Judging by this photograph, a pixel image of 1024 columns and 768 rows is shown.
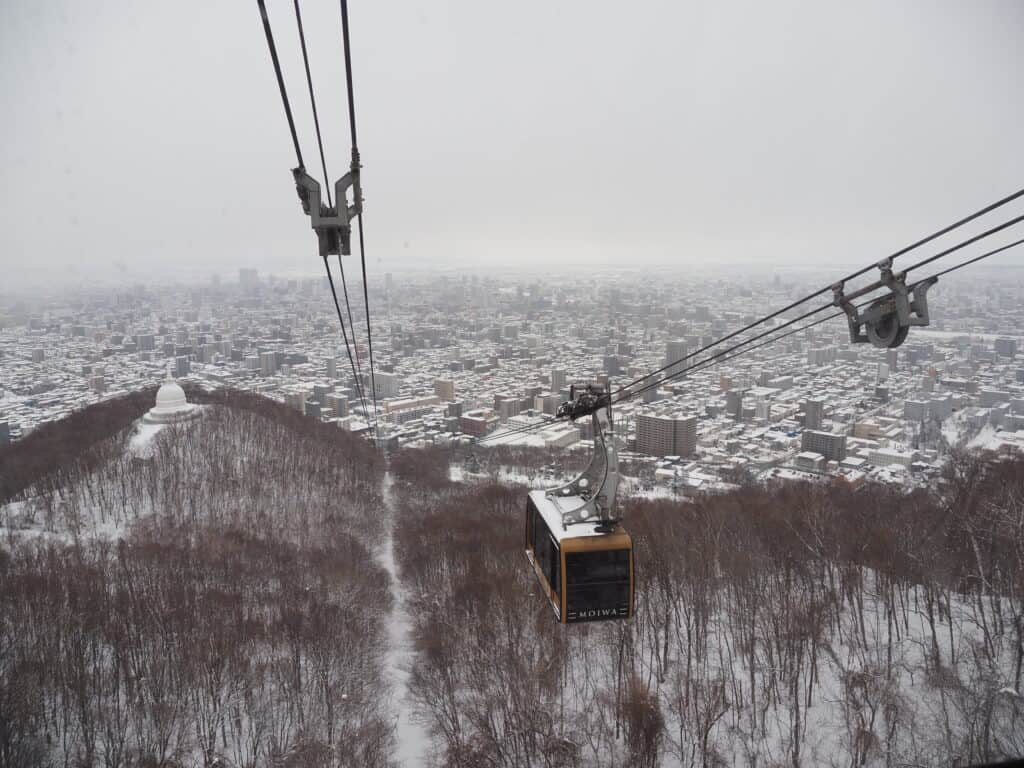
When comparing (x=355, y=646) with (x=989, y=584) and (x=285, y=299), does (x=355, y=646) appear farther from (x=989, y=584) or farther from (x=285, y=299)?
(x=285, y=299)

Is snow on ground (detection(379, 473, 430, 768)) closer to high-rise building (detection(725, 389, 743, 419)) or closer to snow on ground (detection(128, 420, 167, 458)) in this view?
snow on ground (detection(128, 420, 167, 458))

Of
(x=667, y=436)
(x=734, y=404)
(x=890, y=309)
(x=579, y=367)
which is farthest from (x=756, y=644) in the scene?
(x=579, y=367)

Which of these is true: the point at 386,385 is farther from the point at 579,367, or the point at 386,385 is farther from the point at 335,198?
the point at 335,198

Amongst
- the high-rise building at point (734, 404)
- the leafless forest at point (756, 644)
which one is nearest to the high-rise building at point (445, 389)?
the high-rise building at point (734, 404)

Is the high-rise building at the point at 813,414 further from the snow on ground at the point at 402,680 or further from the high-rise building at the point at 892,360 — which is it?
the snow on ground at the point at 402,680

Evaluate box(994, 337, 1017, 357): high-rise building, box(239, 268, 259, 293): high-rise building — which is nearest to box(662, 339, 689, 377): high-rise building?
box(994, 337, 1017, 357): high-rise building

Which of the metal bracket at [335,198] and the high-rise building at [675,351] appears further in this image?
the high-rise building at [675,351]
